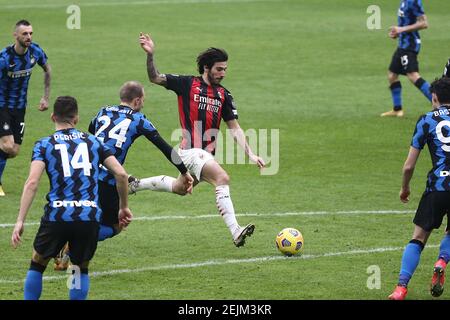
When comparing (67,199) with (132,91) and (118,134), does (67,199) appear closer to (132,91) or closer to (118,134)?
(118,134)

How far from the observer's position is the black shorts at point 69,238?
9.77 m

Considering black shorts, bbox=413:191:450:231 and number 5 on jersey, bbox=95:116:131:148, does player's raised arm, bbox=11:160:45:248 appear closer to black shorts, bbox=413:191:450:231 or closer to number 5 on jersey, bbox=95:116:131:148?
number 5 on jersey, bbox=95:116:131:148

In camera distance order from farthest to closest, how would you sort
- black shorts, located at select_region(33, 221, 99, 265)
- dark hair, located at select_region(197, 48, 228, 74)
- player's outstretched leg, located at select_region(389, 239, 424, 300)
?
dark hair, located at select_region(197, 48, 228, 74)
player's outstretched leg, located at select_region(389, 239, 424, 300)
black shorts, located at select_region(33, 221, 99, 265)

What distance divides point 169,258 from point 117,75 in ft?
48.7

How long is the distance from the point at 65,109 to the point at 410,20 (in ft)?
47.2

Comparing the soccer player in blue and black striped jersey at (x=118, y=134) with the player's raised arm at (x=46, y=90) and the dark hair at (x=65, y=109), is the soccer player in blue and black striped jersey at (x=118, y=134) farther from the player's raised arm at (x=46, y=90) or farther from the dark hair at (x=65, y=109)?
→ the player's raised arm at (x=46, y=90)

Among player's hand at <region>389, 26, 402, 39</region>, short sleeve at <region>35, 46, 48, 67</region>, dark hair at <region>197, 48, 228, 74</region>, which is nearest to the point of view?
dark hair at <region>197, 48, 228, 74</region>

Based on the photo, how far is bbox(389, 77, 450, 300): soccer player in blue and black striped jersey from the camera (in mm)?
10836

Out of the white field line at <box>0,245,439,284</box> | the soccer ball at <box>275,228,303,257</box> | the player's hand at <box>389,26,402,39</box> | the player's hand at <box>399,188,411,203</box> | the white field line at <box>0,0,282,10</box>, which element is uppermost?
the white field line at <box>0,0,282,10</box>

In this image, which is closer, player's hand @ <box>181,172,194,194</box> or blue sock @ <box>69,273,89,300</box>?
blue sock @ <box>69,273,89,300</box>


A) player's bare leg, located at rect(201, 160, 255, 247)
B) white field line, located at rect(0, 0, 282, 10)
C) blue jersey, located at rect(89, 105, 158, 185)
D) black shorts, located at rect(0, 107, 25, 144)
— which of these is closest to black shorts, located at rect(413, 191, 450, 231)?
player's bare leg, located at rect(201, 160, 255, 247)

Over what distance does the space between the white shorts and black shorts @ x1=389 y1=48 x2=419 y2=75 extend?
10.0m

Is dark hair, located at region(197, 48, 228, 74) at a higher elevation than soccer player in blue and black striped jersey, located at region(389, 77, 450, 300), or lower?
higher

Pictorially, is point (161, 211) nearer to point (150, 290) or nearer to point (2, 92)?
point (2, 92)
